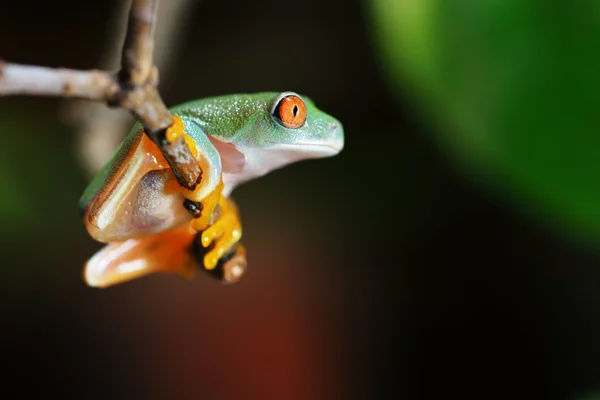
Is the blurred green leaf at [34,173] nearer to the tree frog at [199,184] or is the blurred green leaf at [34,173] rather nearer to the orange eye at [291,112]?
the tree frog at [199,184]

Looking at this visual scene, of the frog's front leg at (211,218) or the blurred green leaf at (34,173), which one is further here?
the blurred green leaf at (34,173)

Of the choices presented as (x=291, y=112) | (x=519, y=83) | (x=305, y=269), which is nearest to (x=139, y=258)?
(x=291, y=112)

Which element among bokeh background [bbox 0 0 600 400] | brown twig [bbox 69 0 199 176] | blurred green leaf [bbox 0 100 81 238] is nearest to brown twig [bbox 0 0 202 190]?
brown twig [bbox 69 0 199 176]

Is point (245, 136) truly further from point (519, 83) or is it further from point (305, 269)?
point (305, 269)

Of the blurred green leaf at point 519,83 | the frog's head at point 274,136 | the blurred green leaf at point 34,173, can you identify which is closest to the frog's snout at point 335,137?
the frog's head at point 274,136

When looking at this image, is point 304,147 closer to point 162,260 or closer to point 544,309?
point 162,260

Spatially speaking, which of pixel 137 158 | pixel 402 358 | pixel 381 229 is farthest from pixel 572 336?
pixel 137 158

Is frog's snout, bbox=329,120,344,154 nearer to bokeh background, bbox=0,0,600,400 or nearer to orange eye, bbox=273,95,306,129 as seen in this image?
orange eye, bbox=273,95,306,129
